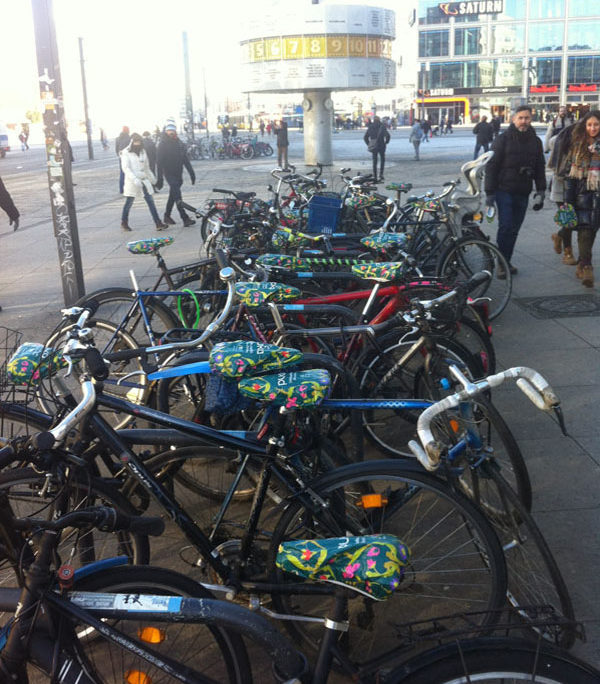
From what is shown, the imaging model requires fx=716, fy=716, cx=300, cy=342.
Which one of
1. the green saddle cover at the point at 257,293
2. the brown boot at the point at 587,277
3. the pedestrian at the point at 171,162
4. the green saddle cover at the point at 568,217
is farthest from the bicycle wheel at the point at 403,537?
the pedestrian at the point at 171,162

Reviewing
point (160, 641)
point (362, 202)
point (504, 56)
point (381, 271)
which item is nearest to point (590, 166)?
point (362, 202)

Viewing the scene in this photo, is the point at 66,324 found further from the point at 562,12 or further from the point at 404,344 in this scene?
the point at 562,12

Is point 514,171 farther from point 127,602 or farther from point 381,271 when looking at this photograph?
point 127,602

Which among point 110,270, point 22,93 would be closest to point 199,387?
point 110,270

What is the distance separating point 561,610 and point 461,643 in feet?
3.75

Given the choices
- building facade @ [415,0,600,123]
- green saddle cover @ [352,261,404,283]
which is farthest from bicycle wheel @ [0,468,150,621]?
building facade @ [415,0,600,123]

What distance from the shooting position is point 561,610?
262 cm

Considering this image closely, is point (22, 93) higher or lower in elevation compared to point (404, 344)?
higher

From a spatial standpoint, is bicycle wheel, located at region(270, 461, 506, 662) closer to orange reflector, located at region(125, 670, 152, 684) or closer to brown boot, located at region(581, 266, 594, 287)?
Answer: orange reflector, located at region(125, 670, 152, 684)

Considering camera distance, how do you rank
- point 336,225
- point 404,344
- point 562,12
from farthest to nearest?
point 562,12, point 336,225, point 404,344

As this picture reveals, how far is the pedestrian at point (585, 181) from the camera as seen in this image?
736 centimetres

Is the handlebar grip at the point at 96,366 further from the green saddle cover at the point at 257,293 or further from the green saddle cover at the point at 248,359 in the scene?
the green saddle cover at the point at 257,293

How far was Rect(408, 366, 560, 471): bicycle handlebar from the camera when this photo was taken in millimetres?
2262

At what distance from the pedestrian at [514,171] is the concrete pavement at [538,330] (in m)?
0.79
